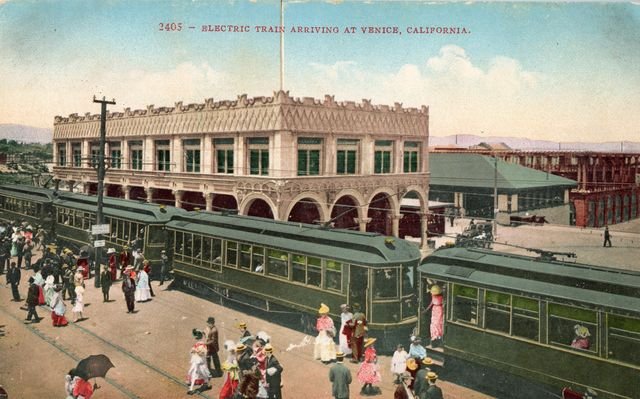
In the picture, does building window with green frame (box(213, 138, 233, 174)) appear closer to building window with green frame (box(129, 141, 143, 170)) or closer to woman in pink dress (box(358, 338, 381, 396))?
building window with green frame (box(129, 141, 143, 170))

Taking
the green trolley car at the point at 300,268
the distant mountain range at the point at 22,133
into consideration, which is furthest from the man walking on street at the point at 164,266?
the distant mountain range at the point at 22,133

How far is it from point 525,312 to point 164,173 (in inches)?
876

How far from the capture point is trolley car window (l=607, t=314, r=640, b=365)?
28.9ft

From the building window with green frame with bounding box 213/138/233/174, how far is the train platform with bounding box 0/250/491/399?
29.4ft

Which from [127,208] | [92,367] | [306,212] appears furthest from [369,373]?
[306,212]

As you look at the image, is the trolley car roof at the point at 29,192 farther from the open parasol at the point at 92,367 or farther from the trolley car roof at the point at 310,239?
the open parasol at the point at 92,367

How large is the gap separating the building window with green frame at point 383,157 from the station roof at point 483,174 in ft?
24.5

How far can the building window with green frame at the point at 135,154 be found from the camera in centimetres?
2962

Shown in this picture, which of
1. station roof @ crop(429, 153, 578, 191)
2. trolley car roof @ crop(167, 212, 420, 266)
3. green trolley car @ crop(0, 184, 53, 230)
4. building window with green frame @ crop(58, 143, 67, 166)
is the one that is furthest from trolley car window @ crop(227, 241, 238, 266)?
building window with green frame @ crop(58, 143, 67, 166)

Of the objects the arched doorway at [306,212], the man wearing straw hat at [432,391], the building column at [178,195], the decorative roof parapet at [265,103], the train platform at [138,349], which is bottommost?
the train platform at [138,349]

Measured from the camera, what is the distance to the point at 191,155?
26.7 metres

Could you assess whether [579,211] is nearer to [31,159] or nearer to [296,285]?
[296,285]

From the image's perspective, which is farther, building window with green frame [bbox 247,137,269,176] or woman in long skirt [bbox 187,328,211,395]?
building window with green frame [bbox 247,137,269,176]

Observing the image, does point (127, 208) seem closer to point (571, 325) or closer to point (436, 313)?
point (436, 313)
